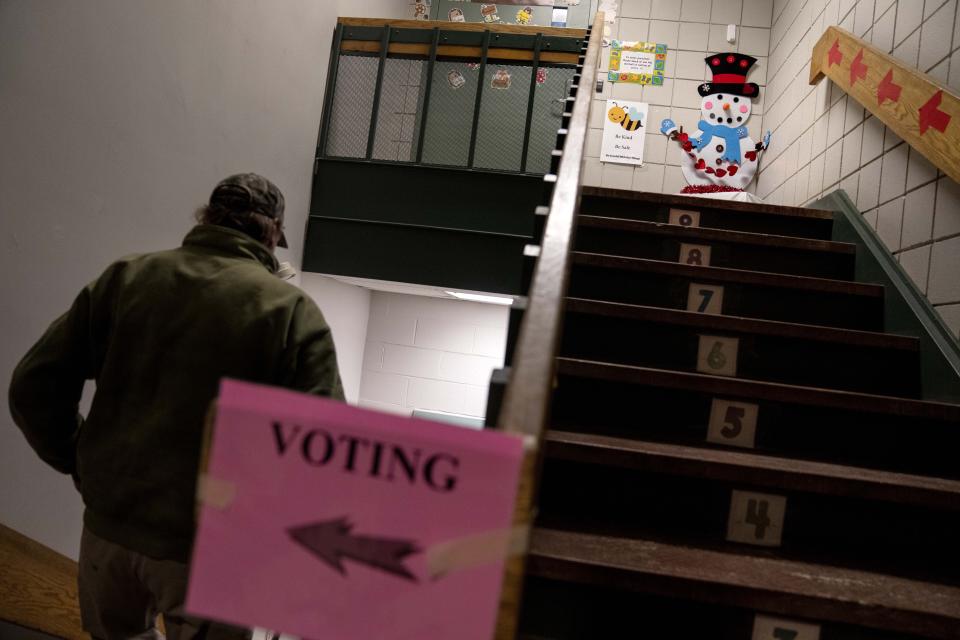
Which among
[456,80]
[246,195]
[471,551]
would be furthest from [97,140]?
[471,551]

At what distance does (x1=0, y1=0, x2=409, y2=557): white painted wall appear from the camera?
2.03 meters

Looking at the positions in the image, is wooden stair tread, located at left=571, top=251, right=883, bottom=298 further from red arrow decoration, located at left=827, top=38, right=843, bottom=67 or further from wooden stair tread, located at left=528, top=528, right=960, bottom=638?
red arrow decoration, located at left=827, top=38, right=843, bottom=67

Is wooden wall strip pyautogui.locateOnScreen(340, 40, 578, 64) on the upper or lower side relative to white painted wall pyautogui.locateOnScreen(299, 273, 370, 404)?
upper

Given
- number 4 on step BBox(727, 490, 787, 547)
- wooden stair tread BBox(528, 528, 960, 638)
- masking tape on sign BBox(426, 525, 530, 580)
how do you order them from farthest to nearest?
number 4 on step BBox(727, 490, 787, 547) → wooden stair tread BBox(528, 528, 960, 638) → masking tape on sign BBox(426, 525, 530, 580)

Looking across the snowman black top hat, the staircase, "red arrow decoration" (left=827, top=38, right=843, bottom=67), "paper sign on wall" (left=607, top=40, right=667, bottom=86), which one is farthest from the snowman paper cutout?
the staircase

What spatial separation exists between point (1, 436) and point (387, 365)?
3159 millimetres

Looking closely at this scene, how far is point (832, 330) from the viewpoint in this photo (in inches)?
76.2

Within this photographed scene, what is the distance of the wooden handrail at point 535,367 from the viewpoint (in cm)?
53

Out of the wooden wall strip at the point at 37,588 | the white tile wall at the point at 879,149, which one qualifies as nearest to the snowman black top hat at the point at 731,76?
the white tile wall at the point at 879,149

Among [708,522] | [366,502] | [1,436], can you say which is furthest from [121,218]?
[366,502]

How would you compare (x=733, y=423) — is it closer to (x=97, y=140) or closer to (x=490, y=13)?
(x=97, y=140)

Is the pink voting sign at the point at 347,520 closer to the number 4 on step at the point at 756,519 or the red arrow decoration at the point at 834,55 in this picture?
the number 4 on step at the point at 756,519

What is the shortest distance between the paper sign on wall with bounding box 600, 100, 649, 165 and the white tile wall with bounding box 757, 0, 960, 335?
0.94 m

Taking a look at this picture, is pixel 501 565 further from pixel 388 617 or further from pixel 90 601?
pixel 90 601
